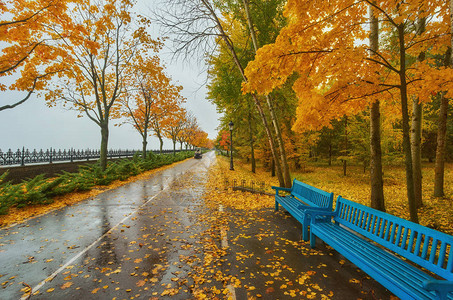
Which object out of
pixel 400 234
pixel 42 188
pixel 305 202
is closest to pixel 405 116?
pixel 400 234

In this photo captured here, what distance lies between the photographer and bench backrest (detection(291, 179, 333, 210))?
493 centimetres

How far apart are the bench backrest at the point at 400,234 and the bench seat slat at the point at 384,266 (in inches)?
5.9

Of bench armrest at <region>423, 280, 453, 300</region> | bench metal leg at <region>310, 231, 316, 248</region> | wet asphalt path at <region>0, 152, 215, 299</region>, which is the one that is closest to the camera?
bench armrest at <region>423, 280, 453, 300</region>

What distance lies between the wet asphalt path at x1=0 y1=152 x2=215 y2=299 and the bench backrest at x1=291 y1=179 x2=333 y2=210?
325 centimetres

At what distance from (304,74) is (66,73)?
45.8ft

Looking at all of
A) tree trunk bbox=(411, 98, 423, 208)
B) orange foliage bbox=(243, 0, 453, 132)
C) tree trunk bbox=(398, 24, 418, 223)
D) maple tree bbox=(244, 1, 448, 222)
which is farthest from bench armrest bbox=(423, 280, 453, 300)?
tree trunk bbox=(411, 98, 423, 208)

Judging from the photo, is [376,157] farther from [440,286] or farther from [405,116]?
[440,286]

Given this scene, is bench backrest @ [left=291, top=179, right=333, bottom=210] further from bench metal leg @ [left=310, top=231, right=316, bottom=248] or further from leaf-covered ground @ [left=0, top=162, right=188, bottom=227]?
leaf-covered ground @ [left=0, top=162, right=188, bottom=227]

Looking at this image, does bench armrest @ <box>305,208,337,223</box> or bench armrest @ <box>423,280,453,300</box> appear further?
bench armrest @ <box>305,208,337,223</box>

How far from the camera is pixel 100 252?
13.9 feet

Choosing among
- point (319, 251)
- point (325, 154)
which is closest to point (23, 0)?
point (319, 251)

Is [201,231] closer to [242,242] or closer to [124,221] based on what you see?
[242,242]

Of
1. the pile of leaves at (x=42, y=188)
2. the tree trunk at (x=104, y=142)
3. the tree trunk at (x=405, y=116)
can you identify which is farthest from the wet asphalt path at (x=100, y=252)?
the tree trunk at (x=104, y=142)

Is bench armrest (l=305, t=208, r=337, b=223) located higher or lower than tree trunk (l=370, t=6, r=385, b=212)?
lower
